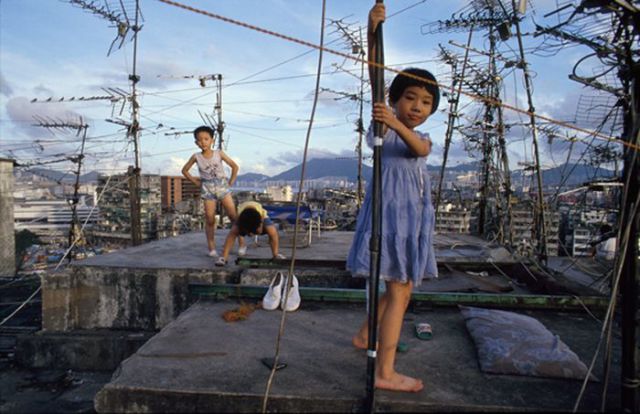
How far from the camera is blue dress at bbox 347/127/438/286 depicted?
2.20m

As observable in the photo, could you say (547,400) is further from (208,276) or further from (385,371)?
(208,276)

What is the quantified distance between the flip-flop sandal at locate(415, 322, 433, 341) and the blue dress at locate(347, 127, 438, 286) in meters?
0.72

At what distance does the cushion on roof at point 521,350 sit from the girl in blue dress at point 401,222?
572 millimetres

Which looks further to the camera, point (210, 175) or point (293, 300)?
point (210, 175)

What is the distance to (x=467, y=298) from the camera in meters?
3.54

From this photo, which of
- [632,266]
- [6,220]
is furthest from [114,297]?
[6,220]

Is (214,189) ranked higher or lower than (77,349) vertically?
higher

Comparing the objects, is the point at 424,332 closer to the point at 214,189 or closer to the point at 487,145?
the point at 214,189

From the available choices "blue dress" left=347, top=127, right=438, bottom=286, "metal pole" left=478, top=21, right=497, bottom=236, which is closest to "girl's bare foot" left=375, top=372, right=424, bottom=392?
"blue dress" left=347, top=127, right=438, bottom=286

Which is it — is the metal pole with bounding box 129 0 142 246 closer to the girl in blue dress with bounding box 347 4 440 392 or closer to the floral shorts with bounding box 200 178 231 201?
the floral shorts with bounding box 200 178 231 201

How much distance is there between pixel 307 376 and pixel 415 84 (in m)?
1.66

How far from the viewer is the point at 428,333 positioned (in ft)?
9.41

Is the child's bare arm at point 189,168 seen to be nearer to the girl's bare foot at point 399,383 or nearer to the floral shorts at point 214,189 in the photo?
the floral shorts at point 214,189

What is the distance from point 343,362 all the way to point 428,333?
75cm
